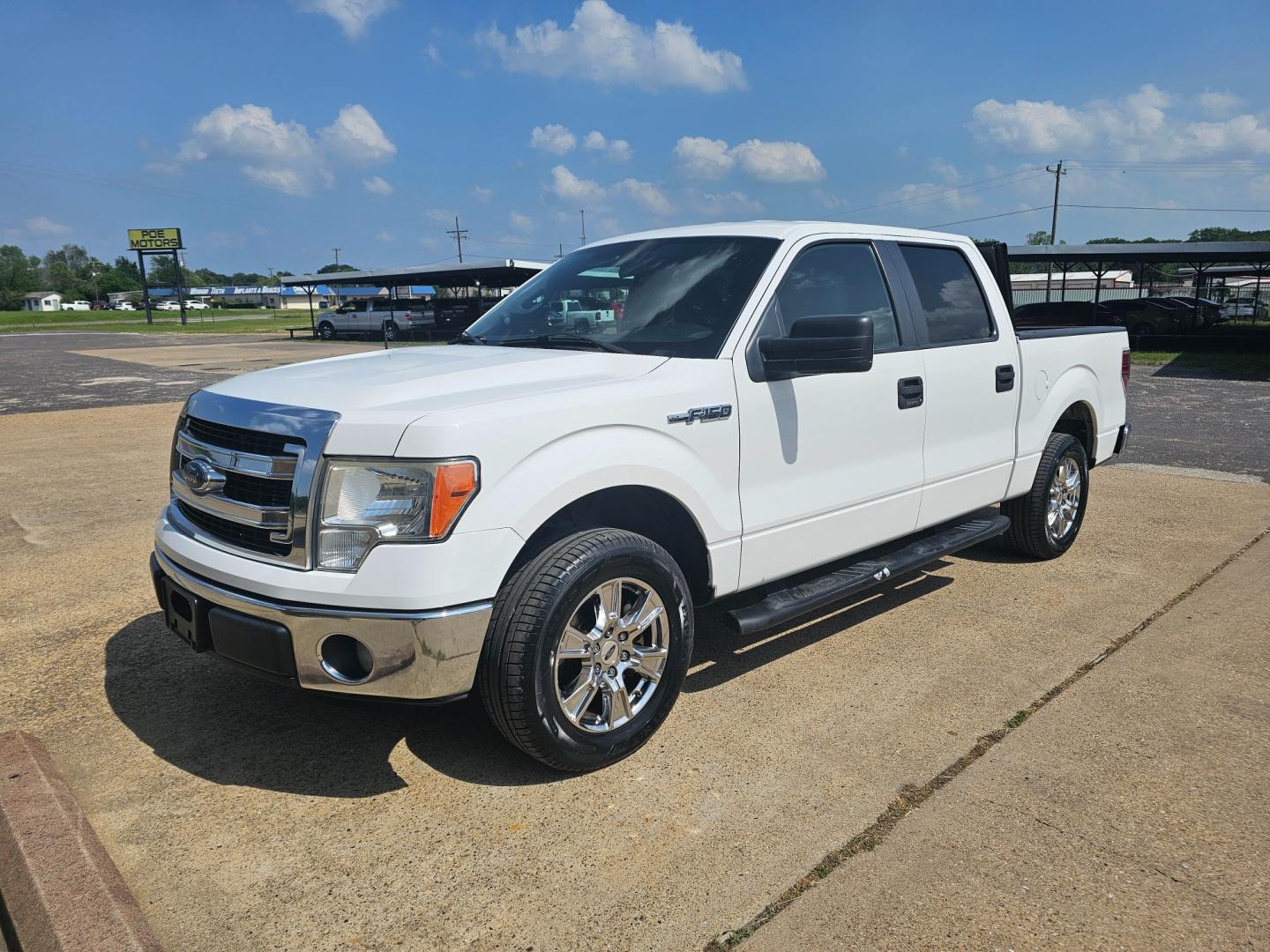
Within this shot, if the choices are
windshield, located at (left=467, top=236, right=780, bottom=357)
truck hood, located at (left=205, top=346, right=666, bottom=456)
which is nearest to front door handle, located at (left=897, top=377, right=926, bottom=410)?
windshield, located at (left=467, top=236, right=780, bottom=357)

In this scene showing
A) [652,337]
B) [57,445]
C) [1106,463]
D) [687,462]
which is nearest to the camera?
[687,462]

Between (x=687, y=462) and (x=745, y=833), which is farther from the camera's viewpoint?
(x=687, y=462)

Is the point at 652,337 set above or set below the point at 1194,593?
above

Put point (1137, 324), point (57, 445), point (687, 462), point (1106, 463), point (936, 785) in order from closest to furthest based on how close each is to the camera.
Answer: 1. point (936, 785)
2. point (687, 462)
3. point (1106, 463)
4. point (57, 445)
5. point (1137, 324)

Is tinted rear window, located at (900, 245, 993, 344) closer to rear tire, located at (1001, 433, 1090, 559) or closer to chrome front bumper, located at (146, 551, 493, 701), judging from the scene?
rear tire, located at (1001, 433, 1090, 559)

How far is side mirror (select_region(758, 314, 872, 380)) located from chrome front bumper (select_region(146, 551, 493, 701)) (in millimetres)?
1475

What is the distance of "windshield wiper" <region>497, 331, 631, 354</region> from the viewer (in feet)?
12.7

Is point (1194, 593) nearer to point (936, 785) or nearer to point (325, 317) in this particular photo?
point (936, 785)

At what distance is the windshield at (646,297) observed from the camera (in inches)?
151

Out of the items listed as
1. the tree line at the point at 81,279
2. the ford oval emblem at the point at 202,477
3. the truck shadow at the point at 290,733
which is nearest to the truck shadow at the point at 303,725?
the truck shadow at the point at 290,733

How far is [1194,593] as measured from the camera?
16.9ft

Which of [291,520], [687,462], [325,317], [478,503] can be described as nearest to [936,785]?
[687,462]

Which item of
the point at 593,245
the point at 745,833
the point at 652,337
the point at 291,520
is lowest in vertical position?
the point at 745,833

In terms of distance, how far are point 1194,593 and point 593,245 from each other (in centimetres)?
375
